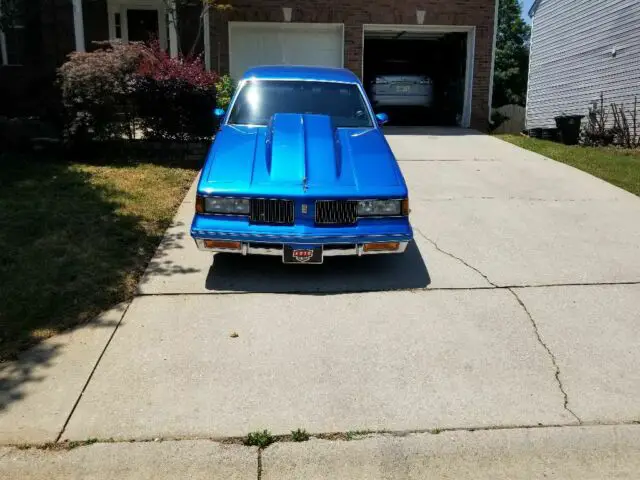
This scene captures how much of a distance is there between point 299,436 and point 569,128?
13.1m

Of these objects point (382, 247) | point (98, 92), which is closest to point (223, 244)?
point (382, 247)

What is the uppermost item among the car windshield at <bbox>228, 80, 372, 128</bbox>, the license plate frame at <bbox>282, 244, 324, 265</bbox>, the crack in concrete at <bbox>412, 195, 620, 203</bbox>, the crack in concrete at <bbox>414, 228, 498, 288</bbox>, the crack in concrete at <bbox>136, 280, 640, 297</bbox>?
the car windshield at <bbox>228, 80, 372, 128</bbox>

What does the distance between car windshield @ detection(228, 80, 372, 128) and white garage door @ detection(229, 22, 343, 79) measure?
9008 millimetres

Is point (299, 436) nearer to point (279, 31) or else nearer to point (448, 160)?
point (448, 160)

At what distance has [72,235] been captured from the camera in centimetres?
608

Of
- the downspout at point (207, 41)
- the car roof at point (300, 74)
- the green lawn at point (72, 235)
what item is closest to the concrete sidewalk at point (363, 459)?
the green lawn at point (72, 235)

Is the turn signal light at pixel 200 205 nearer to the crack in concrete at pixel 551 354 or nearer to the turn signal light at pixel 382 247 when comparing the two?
the turn signal light at pixel 382 247

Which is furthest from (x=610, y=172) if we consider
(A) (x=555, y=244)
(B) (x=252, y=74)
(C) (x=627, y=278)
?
(B) (x=252, y=74)

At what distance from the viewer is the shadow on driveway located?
5.21 m

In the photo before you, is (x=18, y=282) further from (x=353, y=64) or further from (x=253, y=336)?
(x=353, y=64)

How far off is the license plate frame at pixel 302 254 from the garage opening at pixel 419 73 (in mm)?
11418

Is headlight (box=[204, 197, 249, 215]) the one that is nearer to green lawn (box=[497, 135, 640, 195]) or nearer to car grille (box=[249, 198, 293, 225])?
car grille (box=[249, 198, 293, 225])

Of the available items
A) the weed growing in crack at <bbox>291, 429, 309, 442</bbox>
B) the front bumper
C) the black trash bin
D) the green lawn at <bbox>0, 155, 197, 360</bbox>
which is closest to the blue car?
the front bumper

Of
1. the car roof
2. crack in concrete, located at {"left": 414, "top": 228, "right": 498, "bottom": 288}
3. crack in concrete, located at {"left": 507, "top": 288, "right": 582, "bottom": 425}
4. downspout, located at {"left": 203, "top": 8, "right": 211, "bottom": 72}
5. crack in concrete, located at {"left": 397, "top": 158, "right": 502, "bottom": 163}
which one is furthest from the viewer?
downspout, located at {"left": 203, "top": 8, "right": 211, "bottom": 72}
